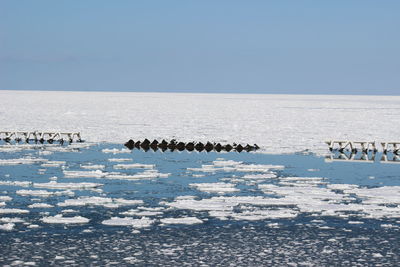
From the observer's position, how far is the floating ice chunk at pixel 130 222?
49.8 ft

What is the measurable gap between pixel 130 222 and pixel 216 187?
21.4 ft

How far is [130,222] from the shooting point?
1543cm

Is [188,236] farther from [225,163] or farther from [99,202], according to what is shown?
[225,163]

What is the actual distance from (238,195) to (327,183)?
4383 mm

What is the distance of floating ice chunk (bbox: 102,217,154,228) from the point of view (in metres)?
15.2

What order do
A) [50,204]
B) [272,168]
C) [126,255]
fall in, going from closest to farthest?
[126,255] < [50,204] < [272,168]

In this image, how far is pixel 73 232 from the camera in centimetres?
1428

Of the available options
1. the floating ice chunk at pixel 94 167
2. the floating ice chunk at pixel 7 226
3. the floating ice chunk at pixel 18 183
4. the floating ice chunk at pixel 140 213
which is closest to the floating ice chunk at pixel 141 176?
the floating ice chunk at pixel 94 167

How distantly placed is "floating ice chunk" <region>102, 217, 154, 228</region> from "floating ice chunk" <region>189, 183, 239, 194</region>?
5.25 meters

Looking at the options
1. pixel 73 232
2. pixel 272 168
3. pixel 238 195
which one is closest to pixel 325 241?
pixel 73 232

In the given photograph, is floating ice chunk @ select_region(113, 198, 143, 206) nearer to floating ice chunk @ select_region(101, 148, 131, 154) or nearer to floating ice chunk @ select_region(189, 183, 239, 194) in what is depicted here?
floating ice chunk @ select_region(189, 183, 239, 194)

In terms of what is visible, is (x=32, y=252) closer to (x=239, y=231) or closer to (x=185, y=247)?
(x=185, y=247)

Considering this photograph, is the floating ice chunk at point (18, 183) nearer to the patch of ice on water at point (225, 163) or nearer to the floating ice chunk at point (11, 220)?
the floating ice chunk at point (11, 220)

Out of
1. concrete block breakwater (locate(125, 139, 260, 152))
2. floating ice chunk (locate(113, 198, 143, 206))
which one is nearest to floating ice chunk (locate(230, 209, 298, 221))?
floating ice chunk (locate(113, 198, 143, 206))
